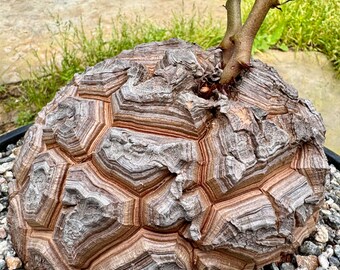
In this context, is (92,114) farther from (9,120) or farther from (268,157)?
(9,120)

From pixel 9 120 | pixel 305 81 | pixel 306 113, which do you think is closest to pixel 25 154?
pixel 306 113

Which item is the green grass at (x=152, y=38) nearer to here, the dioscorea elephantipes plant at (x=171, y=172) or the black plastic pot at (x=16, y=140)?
the black plastic pot at (x=16, y=140)

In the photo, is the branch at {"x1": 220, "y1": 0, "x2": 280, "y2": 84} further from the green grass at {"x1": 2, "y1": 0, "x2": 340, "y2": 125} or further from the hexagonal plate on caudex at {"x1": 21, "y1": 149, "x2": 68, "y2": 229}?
the green grass at {"x1": 2, "y1": 0, "x2": 340, "y2": 125}

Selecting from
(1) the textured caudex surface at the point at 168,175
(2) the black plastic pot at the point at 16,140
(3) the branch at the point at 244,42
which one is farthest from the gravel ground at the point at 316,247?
(3) the branch at the point at 244,42

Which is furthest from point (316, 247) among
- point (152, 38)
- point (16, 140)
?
point (152, 38)

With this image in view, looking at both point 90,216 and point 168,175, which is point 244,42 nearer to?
point 168,175
